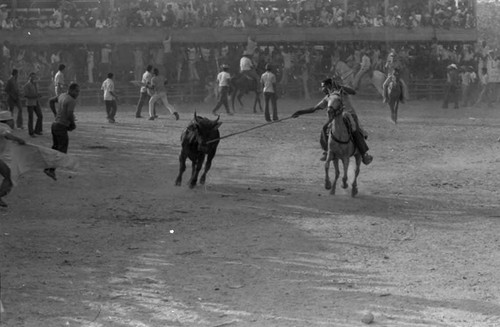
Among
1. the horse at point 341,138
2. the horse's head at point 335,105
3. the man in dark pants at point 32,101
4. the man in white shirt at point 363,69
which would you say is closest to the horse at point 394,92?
the man in white shirt at point 363,69

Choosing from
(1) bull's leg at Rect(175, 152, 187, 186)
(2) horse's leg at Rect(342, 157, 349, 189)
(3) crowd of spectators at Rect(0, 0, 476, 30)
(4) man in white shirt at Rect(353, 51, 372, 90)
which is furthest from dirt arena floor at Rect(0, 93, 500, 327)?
(3) crowd of spectators at Rect(0, 0, 476, 30)

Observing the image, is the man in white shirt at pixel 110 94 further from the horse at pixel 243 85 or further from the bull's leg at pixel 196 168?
the bull's leg at pixel 196 168

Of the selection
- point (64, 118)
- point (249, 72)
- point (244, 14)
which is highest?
point (244, 14)

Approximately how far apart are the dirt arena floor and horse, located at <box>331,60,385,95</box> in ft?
25.3

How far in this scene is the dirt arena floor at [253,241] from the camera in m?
9.86

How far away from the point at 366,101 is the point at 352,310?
29.5 metres

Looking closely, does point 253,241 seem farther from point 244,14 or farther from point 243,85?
point 244,14

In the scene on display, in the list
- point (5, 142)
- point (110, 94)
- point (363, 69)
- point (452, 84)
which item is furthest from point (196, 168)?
point (452, 84)

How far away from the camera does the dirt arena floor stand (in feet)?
32.3

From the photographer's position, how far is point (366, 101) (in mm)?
38906

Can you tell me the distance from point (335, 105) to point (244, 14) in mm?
23211

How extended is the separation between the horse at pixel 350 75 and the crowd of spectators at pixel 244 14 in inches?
97.5

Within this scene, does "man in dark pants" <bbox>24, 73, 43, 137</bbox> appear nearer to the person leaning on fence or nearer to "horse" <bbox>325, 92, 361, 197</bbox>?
the person leaning on fence

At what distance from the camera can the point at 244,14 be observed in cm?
3897
